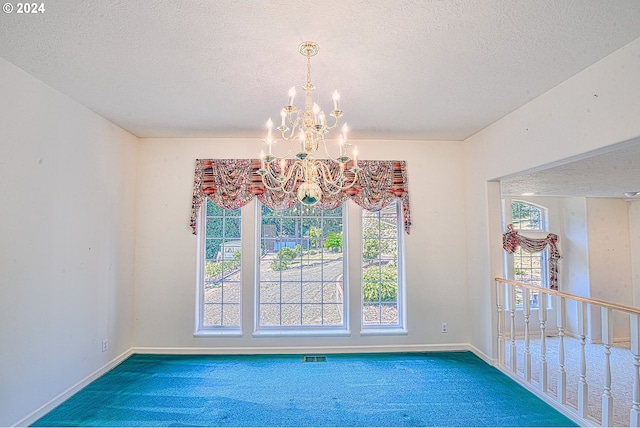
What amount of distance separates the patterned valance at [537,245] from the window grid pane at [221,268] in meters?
4.81

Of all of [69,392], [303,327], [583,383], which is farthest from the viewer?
[303,327]

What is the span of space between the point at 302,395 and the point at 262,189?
7.43 feet

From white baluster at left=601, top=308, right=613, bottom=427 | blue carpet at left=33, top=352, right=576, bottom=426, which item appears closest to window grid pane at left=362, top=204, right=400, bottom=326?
blue carpet at left=33, top=352, right=576, bottom=426

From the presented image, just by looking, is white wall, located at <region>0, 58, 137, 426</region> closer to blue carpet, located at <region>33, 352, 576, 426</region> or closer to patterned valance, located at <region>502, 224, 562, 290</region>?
blue carpet, located at <region>33, 352, 576, 426</region>

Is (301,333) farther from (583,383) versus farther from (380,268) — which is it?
(583,383)

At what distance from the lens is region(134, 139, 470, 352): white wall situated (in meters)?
3.67

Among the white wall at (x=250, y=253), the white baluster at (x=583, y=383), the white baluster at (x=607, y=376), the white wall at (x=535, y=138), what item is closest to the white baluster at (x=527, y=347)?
Answer: the white wall at (x=535, y=138)

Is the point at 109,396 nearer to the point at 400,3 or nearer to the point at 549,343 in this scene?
the point at 400,3

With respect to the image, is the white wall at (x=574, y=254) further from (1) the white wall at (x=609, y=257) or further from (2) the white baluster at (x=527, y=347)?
(2) the white baluster at (x=527, y=347)

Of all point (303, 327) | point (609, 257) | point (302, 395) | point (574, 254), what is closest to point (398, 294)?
point (303, 327)

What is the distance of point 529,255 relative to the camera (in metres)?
5.87

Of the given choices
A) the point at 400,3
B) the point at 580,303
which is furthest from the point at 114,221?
the point at 580,303

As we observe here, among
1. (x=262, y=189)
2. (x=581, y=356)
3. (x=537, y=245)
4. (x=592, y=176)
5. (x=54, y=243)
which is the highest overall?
(x=592, y=176)

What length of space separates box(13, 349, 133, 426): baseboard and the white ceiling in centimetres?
258
